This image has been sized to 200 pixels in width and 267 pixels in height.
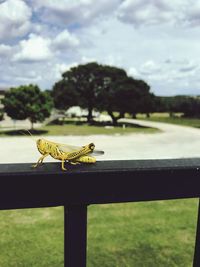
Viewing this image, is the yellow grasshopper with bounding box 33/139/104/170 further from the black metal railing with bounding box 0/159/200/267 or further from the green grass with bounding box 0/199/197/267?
the green grass with bounding box 0/199/197/267

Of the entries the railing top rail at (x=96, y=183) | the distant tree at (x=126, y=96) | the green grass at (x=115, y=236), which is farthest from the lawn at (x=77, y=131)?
the railing top rail at (x=96, y=183)

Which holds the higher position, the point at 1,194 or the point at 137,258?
the point at 1,194

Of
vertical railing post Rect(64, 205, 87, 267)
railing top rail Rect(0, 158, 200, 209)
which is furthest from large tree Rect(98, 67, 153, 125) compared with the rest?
vertical railing post Rect(64, 205, 87, 267)

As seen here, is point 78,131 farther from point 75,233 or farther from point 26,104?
point 75,233

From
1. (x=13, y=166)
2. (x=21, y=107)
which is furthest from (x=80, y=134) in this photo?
(x=13, y=166)

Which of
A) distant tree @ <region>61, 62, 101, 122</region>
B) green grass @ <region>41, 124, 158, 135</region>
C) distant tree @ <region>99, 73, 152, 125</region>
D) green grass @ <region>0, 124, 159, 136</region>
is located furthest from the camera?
distant tree @ <region>61, 62, 101, 122</region>

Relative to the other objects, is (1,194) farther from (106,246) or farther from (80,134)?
(80,134)

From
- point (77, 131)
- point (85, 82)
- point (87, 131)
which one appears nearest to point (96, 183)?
point (77, 131)

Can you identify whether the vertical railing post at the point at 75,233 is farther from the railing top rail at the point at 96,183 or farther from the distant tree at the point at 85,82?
the distant tree at the point at 85,82
